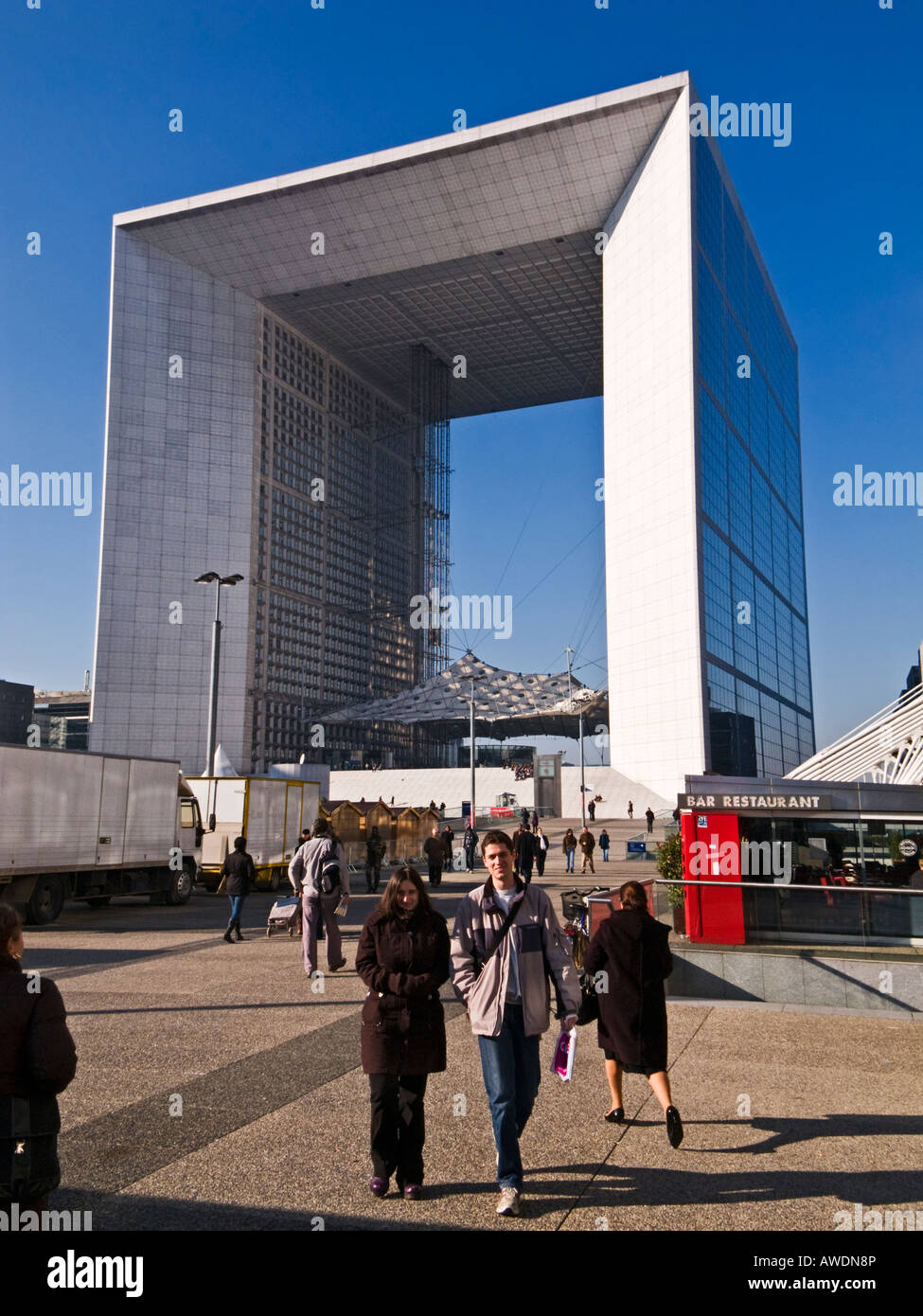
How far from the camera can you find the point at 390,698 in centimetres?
9794

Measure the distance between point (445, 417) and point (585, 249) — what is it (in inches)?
1199

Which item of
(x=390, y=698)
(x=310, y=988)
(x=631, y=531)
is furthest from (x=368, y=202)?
(x=310, y=988)

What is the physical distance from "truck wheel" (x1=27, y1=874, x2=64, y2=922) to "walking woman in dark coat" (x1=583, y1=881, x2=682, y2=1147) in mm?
14204

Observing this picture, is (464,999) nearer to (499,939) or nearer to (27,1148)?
Answer: (499,939)

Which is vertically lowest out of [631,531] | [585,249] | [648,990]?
[648,990]

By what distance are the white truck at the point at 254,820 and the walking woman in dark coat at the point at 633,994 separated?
18.9 meters

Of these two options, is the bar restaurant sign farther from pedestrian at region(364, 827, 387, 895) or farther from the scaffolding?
the scaffolding

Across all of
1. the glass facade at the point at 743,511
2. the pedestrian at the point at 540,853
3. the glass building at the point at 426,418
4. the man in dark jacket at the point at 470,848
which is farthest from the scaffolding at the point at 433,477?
the pedestrian at the point at 540,853

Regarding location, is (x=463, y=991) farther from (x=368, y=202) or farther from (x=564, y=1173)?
→ (x=368, y=202)

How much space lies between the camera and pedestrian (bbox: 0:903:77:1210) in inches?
149

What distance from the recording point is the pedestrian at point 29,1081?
12.4ft

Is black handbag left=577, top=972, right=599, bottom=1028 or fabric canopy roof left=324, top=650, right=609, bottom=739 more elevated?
fabric canopy roof left=324, top=650, right=609, bottom=739

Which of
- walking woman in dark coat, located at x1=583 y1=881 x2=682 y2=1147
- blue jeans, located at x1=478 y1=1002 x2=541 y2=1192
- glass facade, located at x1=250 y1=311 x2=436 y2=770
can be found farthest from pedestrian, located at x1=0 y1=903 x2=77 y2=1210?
glass facade, located at x1=250 y1=311 x2=436 y2=770
